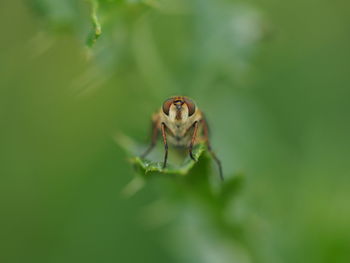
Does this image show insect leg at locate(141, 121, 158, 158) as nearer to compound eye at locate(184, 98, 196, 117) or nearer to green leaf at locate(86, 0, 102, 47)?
compound eye at locate(184, 98, 196, 117)

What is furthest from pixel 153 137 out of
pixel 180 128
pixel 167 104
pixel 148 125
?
pixel 148 125

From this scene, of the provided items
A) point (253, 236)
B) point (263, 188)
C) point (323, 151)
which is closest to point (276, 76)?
point (323, 151)

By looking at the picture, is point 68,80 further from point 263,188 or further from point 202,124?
point 202,124

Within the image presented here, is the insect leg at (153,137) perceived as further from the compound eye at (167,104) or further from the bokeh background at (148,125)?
the compound eye at (167,104)

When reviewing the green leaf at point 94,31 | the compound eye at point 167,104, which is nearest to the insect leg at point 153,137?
the compound eye at point 167,104

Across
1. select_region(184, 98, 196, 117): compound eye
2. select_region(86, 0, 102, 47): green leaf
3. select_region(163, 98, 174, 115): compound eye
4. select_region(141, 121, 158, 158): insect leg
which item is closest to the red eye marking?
select_region(184, 98, 196, 117): compound eye

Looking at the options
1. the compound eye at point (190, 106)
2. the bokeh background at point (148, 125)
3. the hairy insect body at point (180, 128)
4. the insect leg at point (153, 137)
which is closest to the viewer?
the compound eye at point (190, 106)

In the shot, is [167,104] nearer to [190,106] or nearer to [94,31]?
[190,106]
